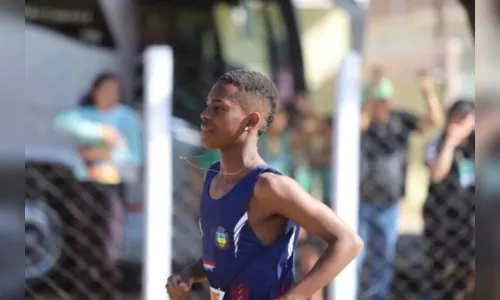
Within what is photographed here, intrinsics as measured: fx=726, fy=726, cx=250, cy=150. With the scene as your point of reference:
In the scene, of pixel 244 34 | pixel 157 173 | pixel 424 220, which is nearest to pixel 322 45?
pixel 244 34

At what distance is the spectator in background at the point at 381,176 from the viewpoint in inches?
172

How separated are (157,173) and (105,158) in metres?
0.56

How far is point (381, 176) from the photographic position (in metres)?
4.44

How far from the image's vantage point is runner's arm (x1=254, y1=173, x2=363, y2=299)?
6.04 feet

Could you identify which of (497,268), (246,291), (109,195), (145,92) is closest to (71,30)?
(109,195)

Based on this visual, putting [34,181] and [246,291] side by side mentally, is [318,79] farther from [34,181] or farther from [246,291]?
[246,291]

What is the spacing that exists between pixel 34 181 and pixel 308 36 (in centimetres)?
316

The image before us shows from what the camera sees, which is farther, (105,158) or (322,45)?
(322,45)

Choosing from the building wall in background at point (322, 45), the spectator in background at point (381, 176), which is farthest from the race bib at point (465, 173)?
the building wall in background at point (322, 45)

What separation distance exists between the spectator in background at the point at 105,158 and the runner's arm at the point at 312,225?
2079 millimetres

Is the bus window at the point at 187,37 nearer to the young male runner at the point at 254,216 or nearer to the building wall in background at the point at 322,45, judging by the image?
the building wall in background at the point at 322,45

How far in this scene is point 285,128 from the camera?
4.36m

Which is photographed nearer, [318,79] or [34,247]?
[34,247]

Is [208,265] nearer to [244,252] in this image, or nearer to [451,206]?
[244,252]
